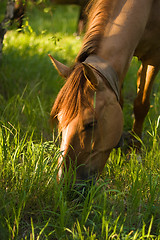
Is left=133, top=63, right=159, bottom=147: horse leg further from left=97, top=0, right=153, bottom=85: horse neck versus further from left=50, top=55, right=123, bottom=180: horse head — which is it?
left=50, top=55, right=123, bottom=180: horse head

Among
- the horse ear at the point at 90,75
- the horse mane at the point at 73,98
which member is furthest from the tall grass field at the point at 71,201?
the horse ear at the point at 90,75

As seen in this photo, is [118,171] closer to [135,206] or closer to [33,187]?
[135,206]

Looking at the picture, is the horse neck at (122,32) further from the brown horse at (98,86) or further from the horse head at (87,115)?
the horse head at (87,115)

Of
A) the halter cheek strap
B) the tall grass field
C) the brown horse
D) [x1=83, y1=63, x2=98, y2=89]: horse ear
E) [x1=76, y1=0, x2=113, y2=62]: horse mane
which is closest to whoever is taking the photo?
the tall grass field

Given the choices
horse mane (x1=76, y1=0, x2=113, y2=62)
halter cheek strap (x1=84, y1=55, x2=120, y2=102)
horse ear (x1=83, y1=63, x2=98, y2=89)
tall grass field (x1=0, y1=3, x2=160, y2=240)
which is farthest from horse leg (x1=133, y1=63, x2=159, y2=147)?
horse ear (x1=83, y1=63, x2=98, y2=89)

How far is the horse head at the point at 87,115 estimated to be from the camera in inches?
82.5

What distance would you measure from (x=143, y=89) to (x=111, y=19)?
1.19 metres

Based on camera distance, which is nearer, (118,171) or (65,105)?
(65,105)

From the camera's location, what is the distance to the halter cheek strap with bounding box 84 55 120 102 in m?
2.21

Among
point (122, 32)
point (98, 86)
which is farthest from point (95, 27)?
point (98, 86)

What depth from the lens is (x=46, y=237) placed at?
1.76 metres

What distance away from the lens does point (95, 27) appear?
7.92 ft

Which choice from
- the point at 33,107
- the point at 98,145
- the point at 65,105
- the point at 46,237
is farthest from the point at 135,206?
the point at 33,107

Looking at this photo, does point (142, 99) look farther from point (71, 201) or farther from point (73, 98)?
point (71, 201)
